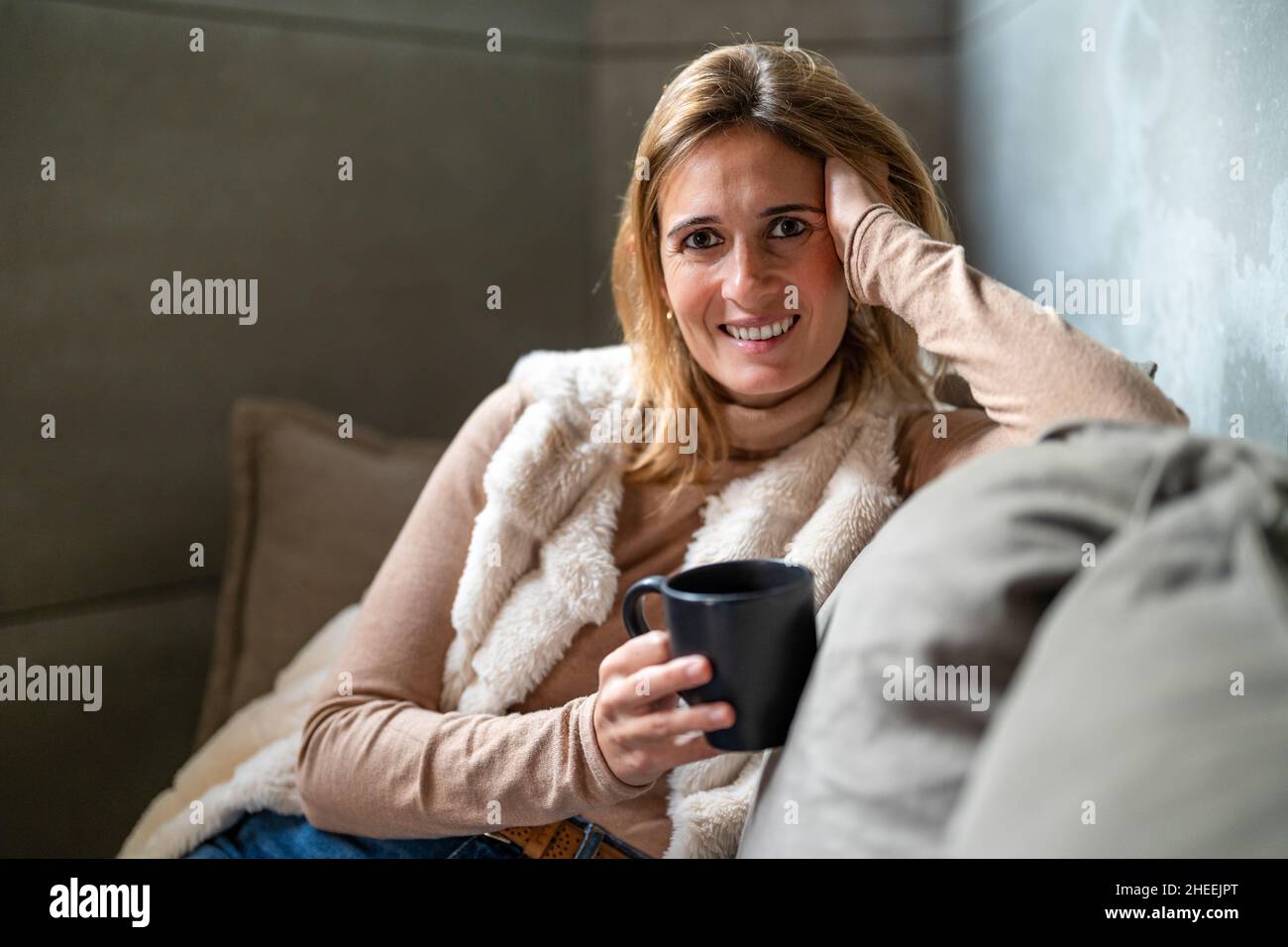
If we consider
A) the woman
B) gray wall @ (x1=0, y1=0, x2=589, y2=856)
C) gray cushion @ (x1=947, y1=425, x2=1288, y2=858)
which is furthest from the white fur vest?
gray wall @ (x1=0, y1=0, x2=589, y2=856)

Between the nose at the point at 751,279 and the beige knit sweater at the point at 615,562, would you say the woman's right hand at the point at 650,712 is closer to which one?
the beige knit sweater at the point at 615,562

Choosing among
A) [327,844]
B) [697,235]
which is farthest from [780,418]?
[327,844]

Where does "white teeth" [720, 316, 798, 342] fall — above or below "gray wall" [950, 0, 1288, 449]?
below

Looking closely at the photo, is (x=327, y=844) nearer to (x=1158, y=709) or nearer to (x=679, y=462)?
(x=679, y=462)

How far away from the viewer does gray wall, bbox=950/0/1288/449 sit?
0.99m

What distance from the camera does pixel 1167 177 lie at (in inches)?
47.0

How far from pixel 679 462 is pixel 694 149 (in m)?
0.33

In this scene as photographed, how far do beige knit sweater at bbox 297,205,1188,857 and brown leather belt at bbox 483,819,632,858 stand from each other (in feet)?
0.07

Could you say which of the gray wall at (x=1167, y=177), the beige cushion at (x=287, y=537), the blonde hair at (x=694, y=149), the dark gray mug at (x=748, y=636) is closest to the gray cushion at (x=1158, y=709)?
the dark gray mug at (x=748, y=636)

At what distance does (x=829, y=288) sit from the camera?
43.3 inches

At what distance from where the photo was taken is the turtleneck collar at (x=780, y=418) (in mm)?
1150

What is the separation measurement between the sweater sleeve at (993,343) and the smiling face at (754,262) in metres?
0.06

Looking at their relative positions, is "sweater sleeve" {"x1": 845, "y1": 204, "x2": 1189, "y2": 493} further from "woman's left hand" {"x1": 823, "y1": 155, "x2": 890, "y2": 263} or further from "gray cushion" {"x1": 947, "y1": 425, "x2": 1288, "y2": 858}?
"gray cushion" {"x1": 947, "y1": 425, "x2": 1288, "y2": 858}

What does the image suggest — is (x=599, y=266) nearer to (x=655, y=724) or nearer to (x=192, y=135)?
(x=192, y=135)
